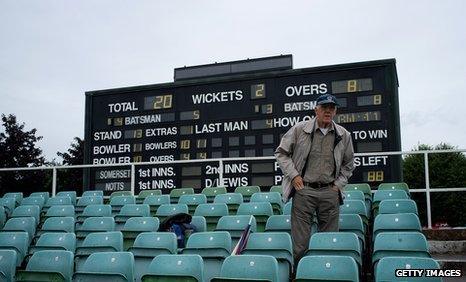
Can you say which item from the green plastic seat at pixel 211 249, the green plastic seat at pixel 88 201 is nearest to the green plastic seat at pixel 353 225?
the green plastic seat at pixel 211 249

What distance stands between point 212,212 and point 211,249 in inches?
74.6

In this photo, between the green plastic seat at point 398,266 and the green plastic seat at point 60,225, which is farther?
the green plastic seat at point 60,225

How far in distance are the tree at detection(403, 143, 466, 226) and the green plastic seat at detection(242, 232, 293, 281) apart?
23766 millimetres

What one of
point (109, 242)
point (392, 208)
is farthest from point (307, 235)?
point (109, 242)

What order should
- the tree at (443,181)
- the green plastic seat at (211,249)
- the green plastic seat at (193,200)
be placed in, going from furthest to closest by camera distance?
the tree at (443,181) → the green plastic seat at (193,200) → the green plastic seat at (211,249)

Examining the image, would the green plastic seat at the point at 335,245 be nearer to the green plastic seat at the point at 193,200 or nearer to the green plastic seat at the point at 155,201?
the green plastic seat at the point at 193,200

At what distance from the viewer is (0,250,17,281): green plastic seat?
15.9 feet

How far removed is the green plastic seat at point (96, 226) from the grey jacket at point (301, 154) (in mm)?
2738

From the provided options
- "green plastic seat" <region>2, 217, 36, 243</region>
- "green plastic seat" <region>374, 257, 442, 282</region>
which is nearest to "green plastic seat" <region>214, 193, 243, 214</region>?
"green plastic seat" <region>2, 217, 36, 243</region>

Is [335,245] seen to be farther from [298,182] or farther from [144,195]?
[144,195]

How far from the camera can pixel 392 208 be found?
5.98 metres

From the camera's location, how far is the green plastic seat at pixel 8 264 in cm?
485

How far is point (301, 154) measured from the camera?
4855mm

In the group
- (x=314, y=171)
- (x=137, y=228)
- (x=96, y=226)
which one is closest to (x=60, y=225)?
(x=96, y=226)
